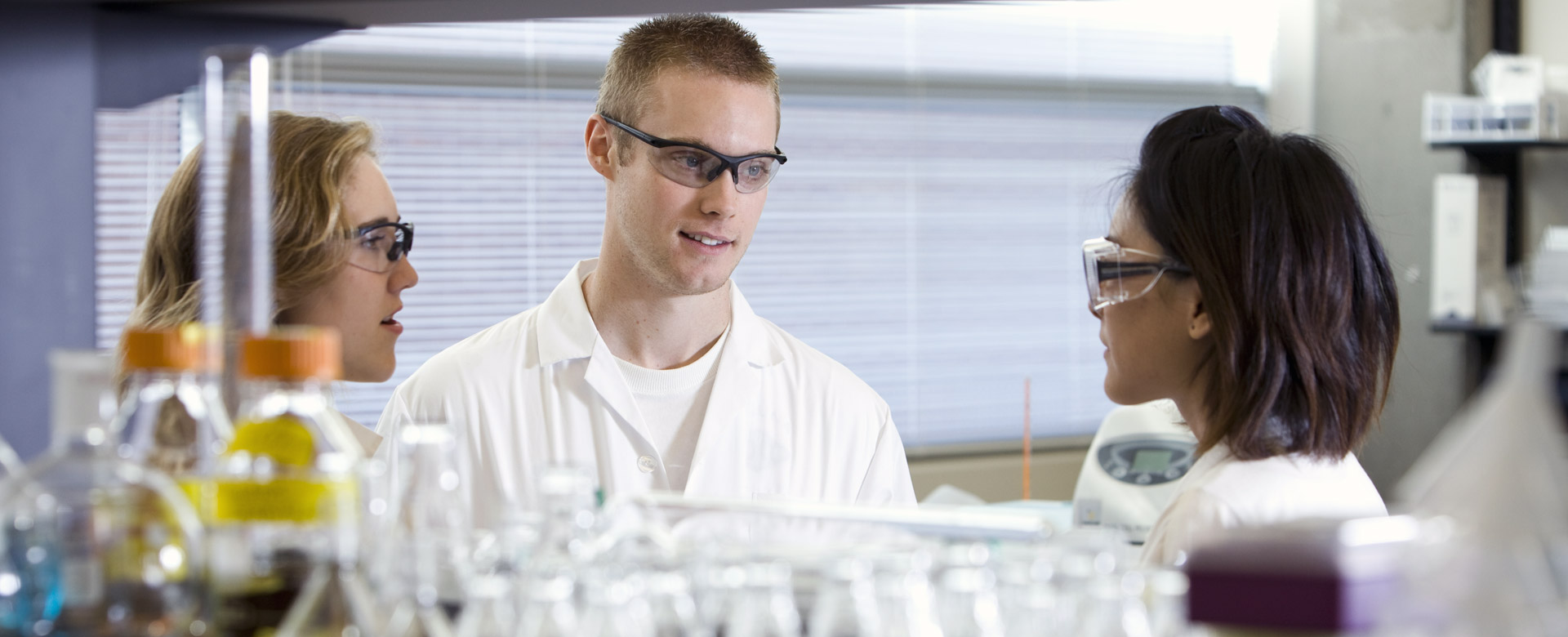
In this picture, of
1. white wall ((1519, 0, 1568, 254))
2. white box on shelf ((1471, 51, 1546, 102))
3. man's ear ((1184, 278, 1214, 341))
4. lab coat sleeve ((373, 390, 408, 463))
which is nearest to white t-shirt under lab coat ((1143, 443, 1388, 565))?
man's ear ((1184, 278, 1214, 341))

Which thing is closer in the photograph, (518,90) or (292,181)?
(292,181)

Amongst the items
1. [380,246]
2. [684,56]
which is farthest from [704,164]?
[380,246]

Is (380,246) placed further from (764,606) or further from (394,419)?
(764,606)

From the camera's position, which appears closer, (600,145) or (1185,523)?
(1185,523)

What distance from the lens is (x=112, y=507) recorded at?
34.2 inches

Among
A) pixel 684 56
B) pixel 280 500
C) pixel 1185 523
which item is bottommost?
pixel 1185 523

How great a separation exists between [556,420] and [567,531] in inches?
45.1

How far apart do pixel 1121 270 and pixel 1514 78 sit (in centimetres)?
302

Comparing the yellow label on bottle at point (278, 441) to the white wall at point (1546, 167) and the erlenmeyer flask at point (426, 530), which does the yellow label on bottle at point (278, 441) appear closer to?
the erlenmeyer flask at point (426, 530)

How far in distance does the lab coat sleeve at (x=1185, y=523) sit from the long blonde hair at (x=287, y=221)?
126cm

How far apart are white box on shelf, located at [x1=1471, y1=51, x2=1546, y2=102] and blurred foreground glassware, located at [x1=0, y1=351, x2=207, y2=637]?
4.07 metres

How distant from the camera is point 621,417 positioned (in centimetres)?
197

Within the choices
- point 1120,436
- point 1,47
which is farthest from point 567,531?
point 1120,436

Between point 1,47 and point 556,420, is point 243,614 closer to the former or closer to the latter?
point 1,47
